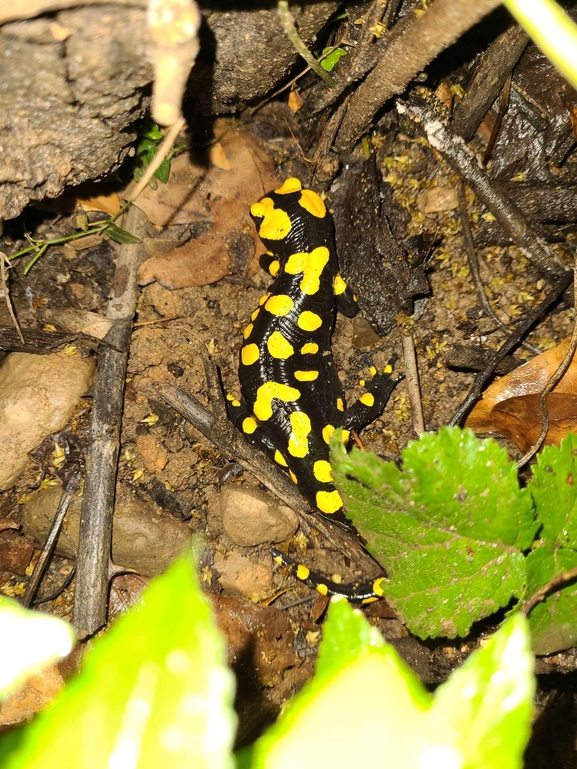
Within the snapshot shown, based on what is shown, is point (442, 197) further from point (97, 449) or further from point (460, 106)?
point (97, 449)

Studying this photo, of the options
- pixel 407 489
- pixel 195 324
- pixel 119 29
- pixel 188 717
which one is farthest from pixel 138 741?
pixel 195 324

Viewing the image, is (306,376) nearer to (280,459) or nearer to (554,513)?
(280,459)

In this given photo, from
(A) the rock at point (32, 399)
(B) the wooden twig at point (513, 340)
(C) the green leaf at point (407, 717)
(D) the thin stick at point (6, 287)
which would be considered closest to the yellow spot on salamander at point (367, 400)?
(B) the wooden twig at point (513, 340)

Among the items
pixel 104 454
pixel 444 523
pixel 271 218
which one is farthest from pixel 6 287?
pixel 444 523

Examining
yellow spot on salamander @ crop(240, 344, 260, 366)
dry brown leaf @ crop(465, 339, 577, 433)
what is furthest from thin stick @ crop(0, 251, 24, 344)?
dry brown leaf @ crop(465, 339, 577, 433)

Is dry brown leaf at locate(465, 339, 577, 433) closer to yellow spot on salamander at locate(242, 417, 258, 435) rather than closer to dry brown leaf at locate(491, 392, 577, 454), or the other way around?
dry brown leaf at locate(491, 392, 577, 454)

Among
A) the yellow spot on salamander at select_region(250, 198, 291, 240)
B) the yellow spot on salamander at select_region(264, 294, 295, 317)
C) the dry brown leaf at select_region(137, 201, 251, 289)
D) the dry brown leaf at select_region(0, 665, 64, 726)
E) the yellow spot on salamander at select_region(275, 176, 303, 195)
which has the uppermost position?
the yellow spot on salamander at select_region(275, 176, 303, 195)
